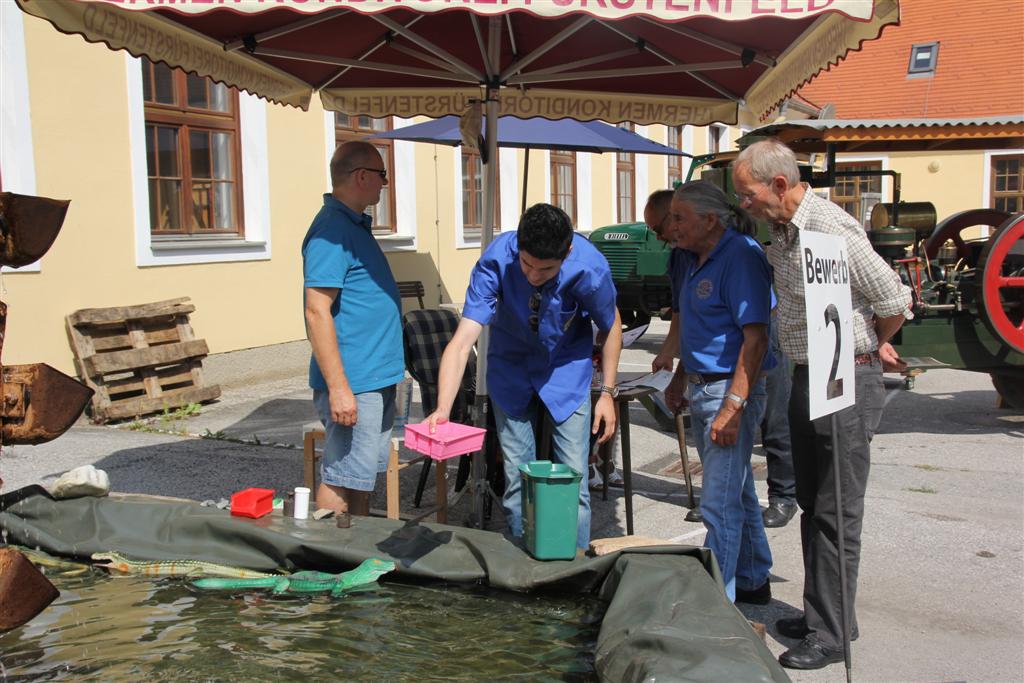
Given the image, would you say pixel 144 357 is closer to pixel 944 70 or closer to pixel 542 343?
pixel 542 343

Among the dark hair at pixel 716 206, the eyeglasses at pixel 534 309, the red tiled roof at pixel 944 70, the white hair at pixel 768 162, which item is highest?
the red tiled roof at pixel 944 70

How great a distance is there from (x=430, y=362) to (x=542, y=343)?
5.59 ft

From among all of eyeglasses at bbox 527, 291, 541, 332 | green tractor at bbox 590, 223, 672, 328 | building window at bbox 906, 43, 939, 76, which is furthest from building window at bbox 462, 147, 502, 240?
building window at bbox 906, 43, 939, 76

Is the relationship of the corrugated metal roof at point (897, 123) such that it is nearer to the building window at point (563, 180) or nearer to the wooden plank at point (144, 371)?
the wooden plank at point (144, 371)

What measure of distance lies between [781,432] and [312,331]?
285cm

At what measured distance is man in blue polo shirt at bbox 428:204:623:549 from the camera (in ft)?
13.2

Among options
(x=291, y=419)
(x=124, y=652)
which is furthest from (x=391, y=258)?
(x=124, y=652)

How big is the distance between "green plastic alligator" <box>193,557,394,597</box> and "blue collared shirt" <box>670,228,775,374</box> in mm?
1476

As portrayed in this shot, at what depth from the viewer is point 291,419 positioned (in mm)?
8547

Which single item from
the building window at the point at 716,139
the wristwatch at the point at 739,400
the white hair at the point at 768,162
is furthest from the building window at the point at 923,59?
the wristwatch at the point at 739,400

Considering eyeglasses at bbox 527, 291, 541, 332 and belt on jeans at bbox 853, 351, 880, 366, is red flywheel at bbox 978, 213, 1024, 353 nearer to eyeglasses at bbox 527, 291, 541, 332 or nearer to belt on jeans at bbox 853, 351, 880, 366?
belt on jeans at bbox 853, 351, 880, 366

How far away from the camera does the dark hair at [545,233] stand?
146 inches

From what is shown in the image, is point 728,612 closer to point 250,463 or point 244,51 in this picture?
point 244,51

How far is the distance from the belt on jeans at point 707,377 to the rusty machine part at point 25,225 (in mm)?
2365
